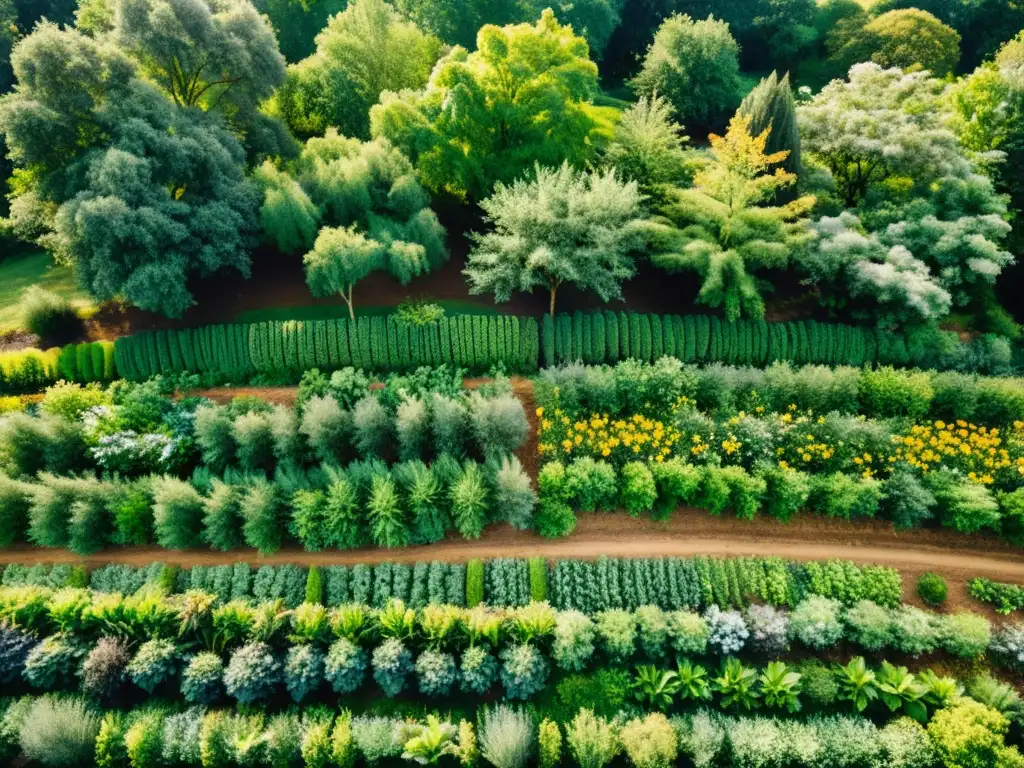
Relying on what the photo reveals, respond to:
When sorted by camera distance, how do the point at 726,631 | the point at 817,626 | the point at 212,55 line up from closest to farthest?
the point at 726,631
the point at 817,626
the point at 212,55

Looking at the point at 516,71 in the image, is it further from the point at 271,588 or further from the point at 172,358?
the point at 271,588

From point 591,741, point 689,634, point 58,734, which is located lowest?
point 591,741

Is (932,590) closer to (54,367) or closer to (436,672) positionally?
(436,672)

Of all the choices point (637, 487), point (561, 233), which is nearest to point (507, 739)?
point (637, 487)

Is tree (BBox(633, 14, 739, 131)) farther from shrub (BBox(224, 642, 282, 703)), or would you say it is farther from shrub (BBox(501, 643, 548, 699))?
shrub (BBox(224, 642, 282, 703))

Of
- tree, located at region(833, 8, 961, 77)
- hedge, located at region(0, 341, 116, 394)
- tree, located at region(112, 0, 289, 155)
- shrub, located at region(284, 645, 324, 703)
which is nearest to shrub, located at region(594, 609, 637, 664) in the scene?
shrub, located at region(284, 645, 324, 703)

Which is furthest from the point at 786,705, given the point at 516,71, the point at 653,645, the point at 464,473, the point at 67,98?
the point at 67,98
